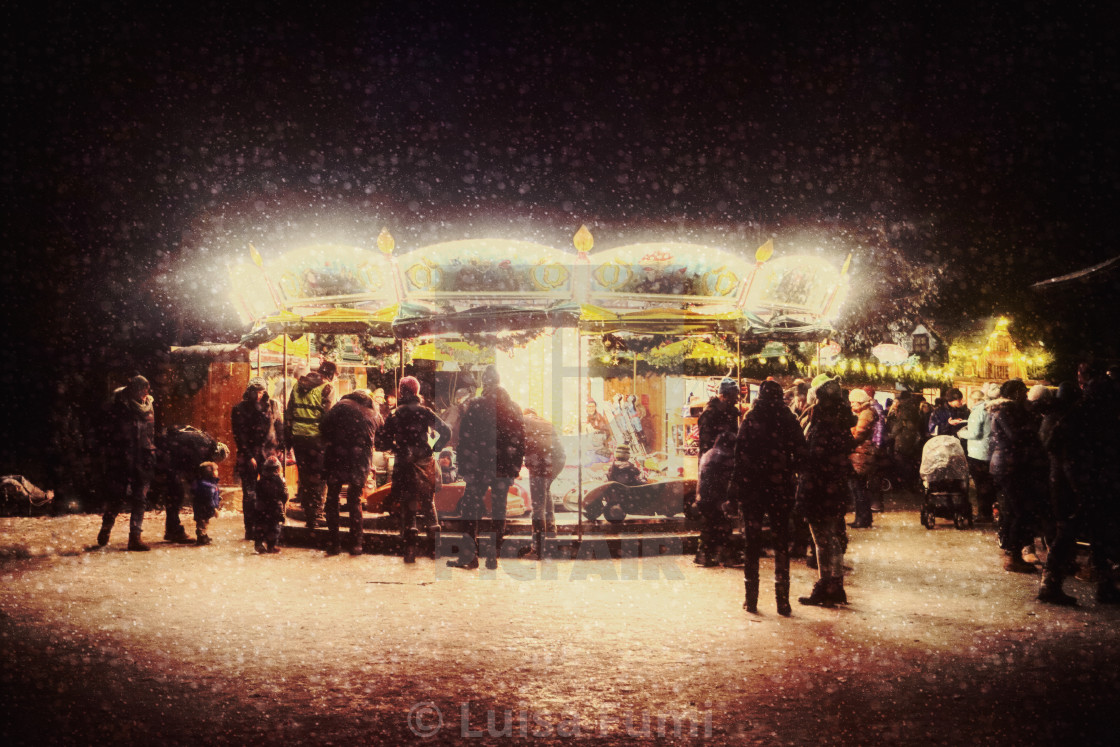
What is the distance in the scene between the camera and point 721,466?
8.27 m

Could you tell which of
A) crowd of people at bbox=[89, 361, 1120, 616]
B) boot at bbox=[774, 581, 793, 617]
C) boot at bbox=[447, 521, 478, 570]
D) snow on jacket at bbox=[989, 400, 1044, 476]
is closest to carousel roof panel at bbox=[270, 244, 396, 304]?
crowd of people at bbox=[89, 361, 1120, 616]

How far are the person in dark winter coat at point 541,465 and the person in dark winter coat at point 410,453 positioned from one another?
45.3 inches

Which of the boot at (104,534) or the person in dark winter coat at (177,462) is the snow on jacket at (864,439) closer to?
the person in dark winter coat at (177,462)

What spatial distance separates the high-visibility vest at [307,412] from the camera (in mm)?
9859

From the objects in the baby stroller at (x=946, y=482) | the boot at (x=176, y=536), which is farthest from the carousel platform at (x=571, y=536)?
the baby stroller at (x=946, y=482)

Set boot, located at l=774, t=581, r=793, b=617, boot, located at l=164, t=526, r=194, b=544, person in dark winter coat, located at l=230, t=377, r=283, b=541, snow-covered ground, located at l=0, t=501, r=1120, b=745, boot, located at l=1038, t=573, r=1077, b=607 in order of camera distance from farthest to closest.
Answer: boot, located at l=164, t=526, r=194, b=544 → person in dark winter coat, located at l=230, t=377, r=283, b=541 → boot, located at l=1038, t=573, r=1077, b=607 → boot, located at l=774, t=581, r=793, b=617 → snow-covered ground, located at l=0, t=501, r=1120, b=745

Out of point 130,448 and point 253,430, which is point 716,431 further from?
point 130,448

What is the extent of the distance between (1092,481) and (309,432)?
28.0 ft

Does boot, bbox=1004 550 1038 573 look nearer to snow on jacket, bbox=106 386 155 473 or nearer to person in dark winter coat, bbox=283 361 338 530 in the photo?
person in dark winter coat, bbox=283 361 338 530

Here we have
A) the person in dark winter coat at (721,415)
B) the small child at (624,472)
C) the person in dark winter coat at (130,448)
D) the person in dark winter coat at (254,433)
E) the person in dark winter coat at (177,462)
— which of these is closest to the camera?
the person in dark winter coat at (721,415)

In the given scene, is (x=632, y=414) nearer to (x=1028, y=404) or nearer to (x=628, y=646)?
(x=1028, y=404)

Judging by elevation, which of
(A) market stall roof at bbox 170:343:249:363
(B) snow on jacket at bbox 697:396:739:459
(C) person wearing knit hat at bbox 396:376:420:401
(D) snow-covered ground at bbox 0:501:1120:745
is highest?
(A) market stall roof at bbox 170:343:249:363

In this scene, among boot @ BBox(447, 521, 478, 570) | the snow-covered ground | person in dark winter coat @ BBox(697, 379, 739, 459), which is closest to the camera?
the snow-covered ground

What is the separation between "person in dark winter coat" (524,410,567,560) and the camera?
895 centimetres
